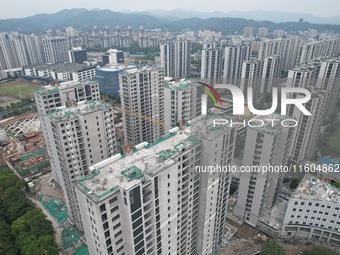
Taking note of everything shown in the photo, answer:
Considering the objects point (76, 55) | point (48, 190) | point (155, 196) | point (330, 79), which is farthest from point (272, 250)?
point (76, 55)

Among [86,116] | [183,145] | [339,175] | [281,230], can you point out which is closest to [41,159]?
[86,116]

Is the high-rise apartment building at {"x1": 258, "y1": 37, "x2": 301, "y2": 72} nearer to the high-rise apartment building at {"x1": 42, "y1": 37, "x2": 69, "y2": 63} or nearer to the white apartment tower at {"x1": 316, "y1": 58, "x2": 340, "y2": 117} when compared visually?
the white apartment tower at {"x1": 316, "y1": 58, "x2": 340, "y2": 117}

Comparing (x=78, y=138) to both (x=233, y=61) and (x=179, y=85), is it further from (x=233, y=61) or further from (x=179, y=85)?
(x=233, y=61)

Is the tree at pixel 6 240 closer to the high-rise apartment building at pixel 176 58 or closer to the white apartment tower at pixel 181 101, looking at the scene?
the white apartment tower at pixel 181 101

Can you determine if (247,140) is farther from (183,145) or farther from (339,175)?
(339,175)

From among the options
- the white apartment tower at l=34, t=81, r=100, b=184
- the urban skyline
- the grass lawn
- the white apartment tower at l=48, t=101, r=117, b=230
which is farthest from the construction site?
the grass lawn

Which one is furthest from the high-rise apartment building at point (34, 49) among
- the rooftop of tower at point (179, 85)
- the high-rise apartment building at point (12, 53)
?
the rooftop of tower at point (179, 85)
